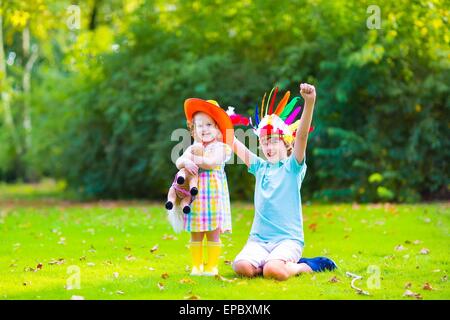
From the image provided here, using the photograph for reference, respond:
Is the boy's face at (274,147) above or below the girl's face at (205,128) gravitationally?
below

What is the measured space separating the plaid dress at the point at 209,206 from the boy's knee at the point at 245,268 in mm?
338

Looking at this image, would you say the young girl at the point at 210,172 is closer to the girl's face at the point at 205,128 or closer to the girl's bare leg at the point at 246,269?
the girl's face at the point at 205,128


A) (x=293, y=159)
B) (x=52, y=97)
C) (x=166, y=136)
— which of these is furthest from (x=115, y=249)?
(x=52, y=97)

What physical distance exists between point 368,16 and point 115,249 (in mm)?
7794

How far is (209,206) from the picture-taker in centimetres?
597

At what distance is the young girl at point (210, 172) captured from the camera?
5.95 meters

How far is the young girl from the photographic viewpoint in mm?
5949

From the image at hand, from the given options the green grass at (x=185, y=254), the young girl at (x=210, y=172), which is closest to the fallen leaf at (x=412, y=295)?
the green grass at (x=185, y=254)

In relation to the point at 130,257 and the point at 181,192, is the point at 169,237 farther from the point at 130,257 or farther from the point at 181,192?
the point at 181,192

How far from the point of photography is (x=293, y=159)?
6.14 m

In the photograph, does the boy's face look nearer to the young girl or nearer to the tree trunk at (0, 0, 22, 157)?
the young girl

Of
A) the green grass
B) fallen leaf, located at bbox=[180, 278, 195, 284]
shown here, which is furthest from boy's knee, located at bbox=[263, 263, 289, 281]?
fallen leaf, located at bbox=[180, 278, 195, 284]

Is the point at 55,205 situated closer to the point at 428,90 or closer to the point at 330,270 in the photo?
the point at 428,90

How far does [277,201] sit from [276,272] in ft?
2.30
